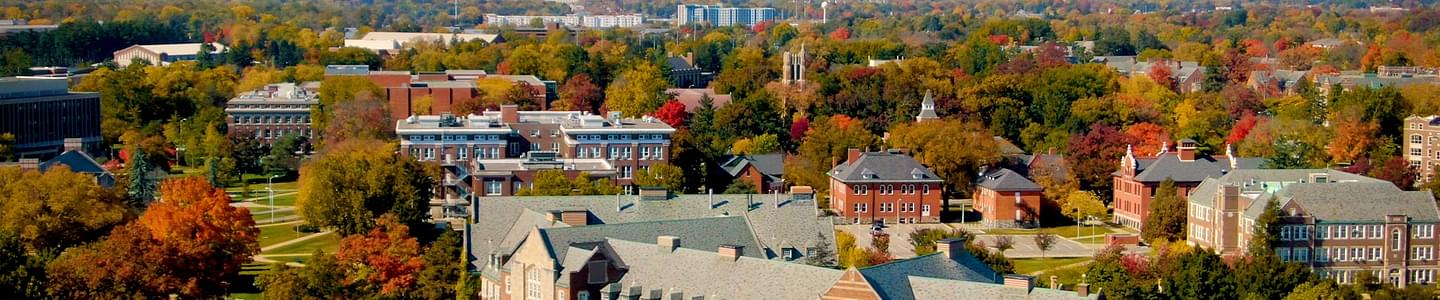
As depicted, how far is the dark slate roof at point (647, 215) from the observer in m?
56.1

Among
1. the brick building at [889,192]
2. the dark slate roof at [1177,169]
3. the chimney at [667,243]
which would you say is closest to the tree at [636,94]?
the brick building at [889,192]

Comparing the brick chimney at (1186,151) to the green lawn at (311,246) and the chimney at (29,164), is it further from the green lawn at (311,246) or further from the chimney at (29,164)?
the chimney at (29,164)

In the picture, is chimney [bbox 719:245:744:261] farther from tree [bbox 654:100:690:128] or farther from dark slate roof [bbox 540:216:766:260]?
tree [bbox 654:100:690:128]

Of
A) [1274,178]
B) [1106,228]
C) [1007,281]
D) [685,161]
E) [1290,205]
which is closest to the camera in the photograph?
[1007,281]

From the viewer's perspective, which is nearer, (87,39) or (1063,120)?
(1063,120)

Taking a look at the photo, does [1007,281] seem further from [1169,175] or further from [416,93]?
[416,93]

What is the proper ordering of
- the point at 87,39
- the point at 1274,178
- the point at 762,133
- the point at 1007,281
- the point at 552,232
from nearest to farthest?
the point at 1007,281 → the point at 552,232 → the point at 1274,178 → the point at 762,133 → the point at 87,39

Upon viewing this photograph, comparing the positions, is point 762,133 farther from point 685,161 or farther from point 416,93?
point 416,93

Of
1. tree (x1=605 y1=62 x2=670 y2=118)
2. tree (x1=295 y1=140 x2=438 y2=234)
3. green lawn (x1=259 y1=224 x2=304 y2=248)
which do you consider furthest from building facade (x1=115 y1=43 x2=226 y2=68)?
tree (x1=295 y1=140 x2=438 y2=234)

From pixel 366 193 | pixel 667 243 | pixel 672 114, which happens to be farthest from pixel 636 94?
pixel 667 243

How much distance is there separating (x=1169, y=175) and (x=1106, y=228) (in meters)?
2.92

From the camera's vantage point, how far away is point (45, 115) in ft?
339

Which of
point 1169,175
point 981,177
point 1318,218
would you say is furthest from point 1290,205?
point 981,177

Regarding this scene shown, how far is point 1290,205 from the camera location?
69.5 metres
